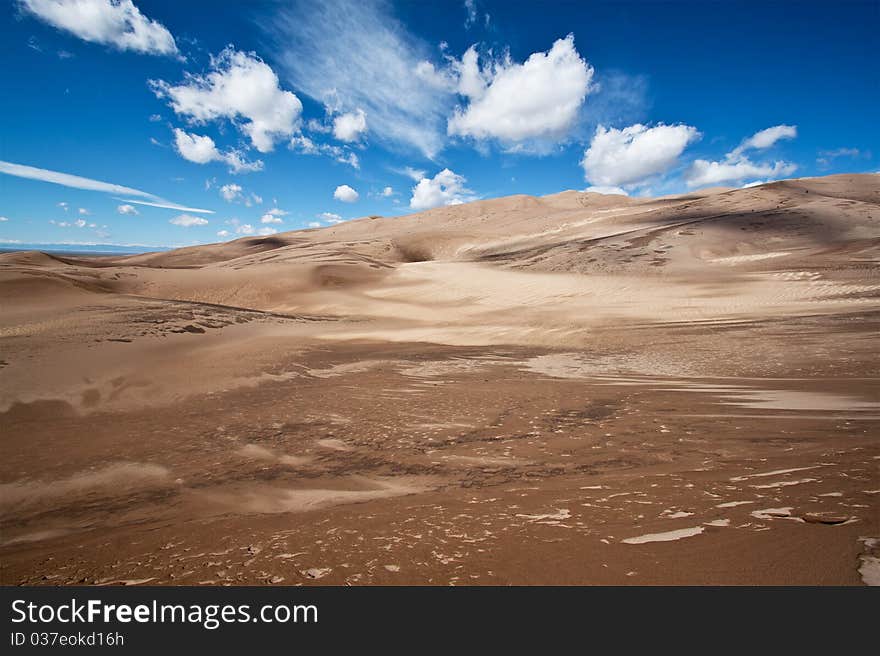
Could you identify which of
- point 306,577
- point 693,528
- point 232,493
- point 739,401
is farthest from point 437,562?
point 739,401

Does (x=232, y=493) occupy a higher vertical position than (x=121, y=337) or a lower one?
lower

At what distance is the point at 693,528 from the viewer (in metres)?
2.86

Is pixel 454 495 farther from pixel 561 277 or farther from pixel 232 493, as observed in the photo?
pixel 561 277

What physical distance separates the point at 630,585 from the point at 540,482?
150 cm

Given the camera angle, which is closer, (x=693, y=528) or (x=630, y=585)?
(x=630, y=585)

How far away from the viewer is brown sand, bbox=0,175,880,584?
8.84 feet

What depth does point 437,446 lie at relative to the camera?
4824 millimetres

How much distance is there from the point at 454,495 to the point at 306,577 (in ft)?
4.70

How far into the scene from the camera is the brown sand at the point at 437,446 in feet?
8.84

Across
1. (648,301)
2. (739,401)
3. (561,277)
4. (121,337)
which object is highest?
(561,277)
